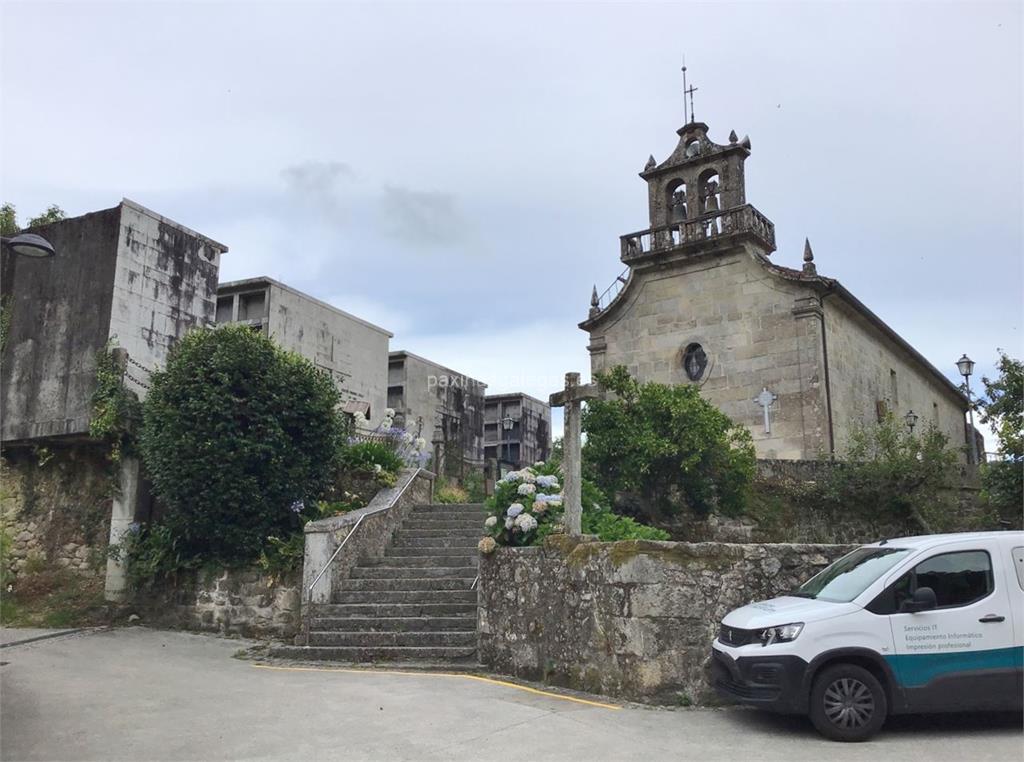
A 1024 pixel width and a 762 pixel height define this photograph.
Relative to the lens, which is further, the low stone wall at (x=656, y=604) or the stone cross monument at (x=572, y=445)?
the stone cross monument at (x=572, y=445)

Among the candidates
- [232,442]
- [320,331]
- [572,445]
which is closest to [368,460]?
[232,442]

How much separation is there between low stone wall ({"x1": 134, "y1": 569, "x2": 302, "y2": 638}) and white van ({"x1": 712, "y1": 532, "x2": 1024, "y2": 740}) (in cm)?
742

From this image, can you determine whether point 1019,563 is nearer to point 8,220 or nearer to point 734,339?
point 734,339

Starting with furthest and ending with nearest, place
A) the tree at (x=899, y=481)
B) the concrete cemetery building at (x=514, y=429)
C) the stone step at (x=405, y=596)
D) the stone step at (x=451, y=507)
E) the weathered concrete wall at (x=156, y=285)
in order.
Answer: the concrete cemetery building at (x=514, y=429) → the tree at (x=899, y=481) → the weathered concrete wall at (x=156, y=285) → the stone step at (x=451, y=507) → the stone step at (x=405, y=596)

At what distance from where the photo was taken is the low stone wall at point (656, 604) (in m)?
7.89

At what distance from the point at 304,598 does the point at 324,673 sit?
194 cm

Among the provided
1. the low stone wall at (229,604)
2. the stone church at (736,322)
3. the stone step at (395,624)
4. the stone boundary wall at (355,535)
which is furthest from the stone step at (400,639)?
the stone church at (736,322)

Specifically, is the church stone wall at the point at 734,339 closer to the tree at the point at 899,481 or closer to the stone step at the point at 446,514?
the tree at the point at 899,481

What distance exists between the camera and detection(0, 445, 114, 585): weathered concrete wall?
547 inches

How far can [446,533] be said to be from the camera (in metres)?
13.4

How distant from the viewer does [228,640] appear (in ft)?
39.4

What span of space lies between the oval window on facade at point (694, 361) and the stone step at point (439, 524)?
9.96 meters

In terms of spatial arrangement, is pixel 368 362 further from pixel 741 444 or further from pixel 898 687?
pixel 898 687

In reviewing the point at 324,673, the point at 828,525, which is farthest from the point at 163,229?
the point at 828,525
